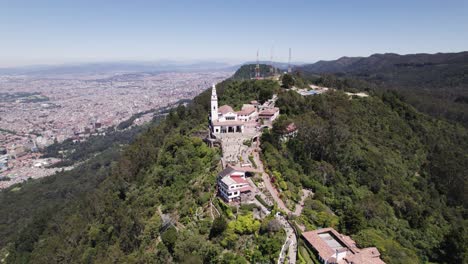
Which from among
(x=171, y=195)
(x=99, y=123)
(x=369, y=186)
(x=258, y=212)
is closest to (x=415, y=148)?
(x=369, y=186)

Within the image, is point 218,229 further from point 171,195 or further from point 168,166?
point 168,166

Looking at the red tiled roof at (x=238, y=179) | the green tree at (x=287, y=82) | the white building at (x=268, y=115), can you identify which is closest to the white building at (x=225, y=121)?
the white building at (x=268, y=115)

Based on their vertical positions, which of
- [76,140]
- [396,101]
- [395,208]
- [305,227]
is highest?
[396,101]

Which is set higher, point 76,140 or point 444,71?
point 444,71

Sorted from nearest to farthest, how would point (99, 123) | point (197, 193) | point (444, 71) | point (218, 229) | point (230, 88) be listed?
point (218, 229) → point (197, 193) → point (230, 88) → point (99, 123) → point (444, 71)

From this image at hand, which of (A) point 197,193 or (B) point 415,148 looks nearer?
(A) point 197,193

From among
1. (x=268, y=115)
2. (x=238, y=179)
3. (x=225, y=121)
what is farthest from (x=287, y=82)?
(x=238, y=179)
